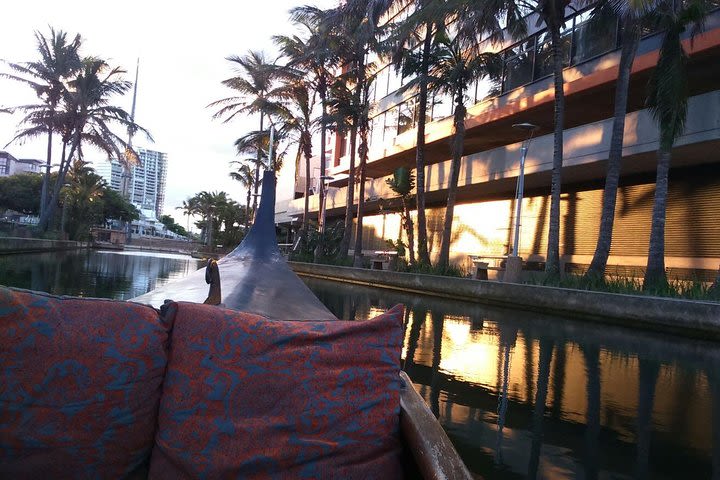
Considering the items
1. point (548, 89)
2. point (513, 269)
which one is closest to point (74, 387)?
point (513, 269)

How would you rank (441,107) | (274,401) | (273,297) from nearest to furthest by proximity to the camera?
1. (274,401)
2. (273,297)
3. (441,107)

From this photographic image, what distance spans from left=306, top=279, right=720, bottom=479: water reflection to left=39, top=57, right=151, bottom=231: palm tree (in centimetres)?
2848

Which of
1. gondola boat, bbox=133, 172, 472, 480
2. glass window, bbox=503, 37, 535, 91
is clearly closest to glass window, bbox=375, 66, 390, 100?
glass window, bbox=503, 37, 535, 91

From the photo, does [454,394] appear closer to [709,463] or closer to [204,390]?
[709,463]

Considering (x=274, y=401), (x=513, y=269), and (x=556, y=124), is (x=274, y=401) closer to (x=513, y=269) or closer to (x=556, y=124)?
(x=556, y=124)

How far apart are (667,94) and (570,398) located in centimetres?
947

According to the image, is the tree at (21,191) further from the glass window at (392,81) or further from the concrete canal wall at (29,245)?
the glass window at (392,81)

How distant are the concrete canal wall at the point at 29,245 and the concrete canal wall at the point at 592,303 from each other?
15.3 meters

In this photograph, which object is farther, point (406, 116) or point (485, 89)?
point (406, 116)

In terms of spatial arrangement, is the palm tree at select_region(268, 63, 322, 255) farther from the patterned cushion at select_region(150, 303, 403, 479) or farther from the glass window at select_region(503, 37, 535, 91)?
the patterned cushion at select_region(150, 303, 403, 479)

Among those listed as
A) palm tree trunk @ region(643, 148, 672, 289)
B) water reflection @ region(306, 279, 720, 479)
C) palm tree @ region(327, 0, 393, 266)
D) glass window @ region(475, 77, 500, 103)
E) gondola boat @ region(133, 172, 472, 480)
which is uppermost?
palm tree @ region(327, 0, 393, 266)

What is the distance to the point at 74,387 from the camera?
172 cm

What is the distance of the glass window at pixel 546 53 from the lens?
827 inches

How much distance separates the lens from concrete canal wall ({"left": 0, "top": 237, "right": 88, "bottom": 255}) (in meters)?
23.3
